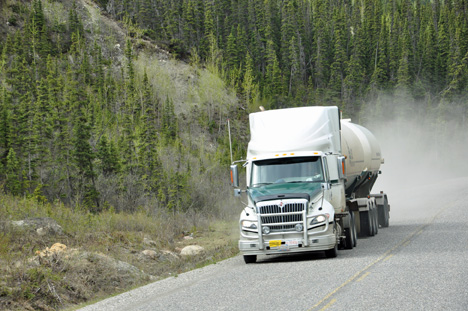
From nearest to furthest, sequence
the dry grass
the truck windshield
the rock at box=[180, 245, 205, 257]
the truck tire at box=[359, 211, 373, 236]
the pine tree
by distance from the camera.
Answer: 1. the dry grass
2. the truck windshield
3. the truck tire at box=[359, 211, 373, 236]
4. the rock at box=[180, 245, 205, 257]
5. the pine tree

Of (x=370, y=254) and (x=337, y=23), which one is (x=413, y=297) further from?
(x=337, y=23)

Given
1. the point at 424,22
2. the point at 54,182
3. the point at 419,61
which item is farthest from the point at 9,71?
the point at 424,22

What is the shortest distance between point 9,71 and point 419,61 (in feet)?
257

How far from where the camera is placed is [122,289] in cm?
1438

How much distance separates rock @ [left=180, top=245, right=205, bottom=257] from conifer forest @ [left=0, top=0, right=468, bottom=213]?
29.8 feet

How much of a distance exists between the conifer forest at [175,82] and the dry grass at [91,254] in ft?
18.4

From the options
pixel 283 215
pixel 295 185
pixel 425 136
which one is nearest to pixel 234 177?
pixel 295 185

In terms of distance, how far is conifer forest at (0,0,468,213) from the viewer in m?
36.6

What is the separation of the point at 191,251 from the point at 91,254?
616 centimetres

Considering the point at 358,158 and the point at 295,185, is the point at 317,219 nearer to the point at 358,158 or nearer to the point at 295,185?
the point at 295,185

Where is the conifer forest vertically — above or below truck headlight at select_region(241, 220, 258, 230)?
above

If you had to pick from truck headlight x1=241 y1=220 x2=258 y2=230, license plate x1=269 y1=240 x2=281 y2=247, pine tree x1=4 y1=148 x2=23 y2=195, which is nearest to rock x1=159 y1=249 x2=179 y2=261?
truck headlight x1=241 y1=220 x2=258 y2=230

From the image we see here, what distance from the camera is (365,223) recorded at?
20609 millimetres

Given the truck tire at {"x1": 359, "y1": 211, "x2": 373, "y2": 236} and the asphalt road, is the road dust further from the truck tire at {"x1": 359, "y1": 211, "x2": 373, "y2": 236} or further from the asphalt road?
the asphalt road
